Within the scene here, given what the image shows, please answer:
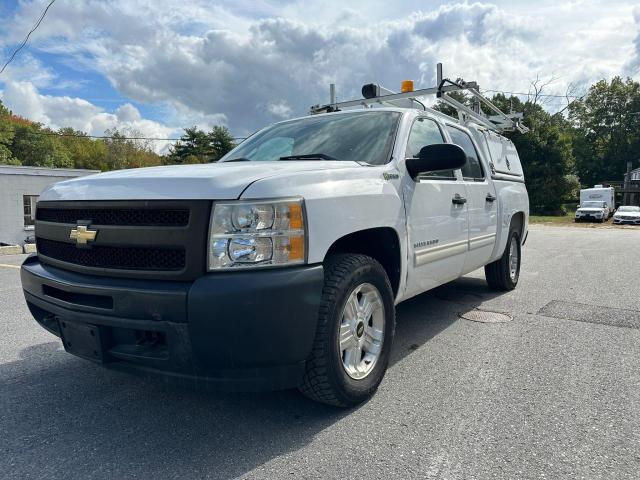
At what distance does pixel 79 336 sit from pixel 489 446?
2167mm

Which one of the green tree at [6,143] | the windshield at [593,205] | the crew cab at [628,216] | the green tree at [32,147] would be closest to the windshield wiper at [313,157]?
the crew cab at [628,216]

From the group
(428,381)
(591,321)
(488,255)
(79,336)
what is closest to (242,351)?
(79,336)

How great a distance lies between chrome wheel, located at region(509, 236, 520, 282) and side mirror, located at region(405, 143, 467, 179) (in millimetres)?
3256

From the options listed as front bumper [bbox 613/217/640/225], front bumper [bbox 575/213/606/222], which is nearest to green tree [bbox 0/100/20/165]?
front bumper [bbox 575/213/606/222]

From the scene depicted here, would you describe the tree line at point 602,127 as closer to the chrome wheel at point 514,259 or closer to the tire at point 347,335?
the chrome wheel at point 514,259

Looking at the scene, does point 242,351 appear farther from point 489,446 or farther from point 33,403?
point 33,403

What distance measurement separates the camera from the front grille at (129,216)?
235 centimetres

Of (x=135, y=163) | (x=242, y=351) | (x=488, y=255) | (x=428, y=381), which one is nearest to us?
(x=242, y=351)

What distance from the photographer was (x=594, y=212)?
33.4 metres

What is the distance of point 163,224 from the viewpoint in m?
2.37

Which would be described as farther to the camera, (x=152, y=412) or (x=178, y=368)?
(x=152, y=412)

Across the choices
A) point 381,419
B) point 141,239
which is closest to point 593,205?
point 381,419

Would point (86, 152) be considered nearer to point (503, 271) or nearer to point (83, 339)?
point (503, 271)

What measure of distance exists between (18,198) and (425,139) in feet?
65.4
